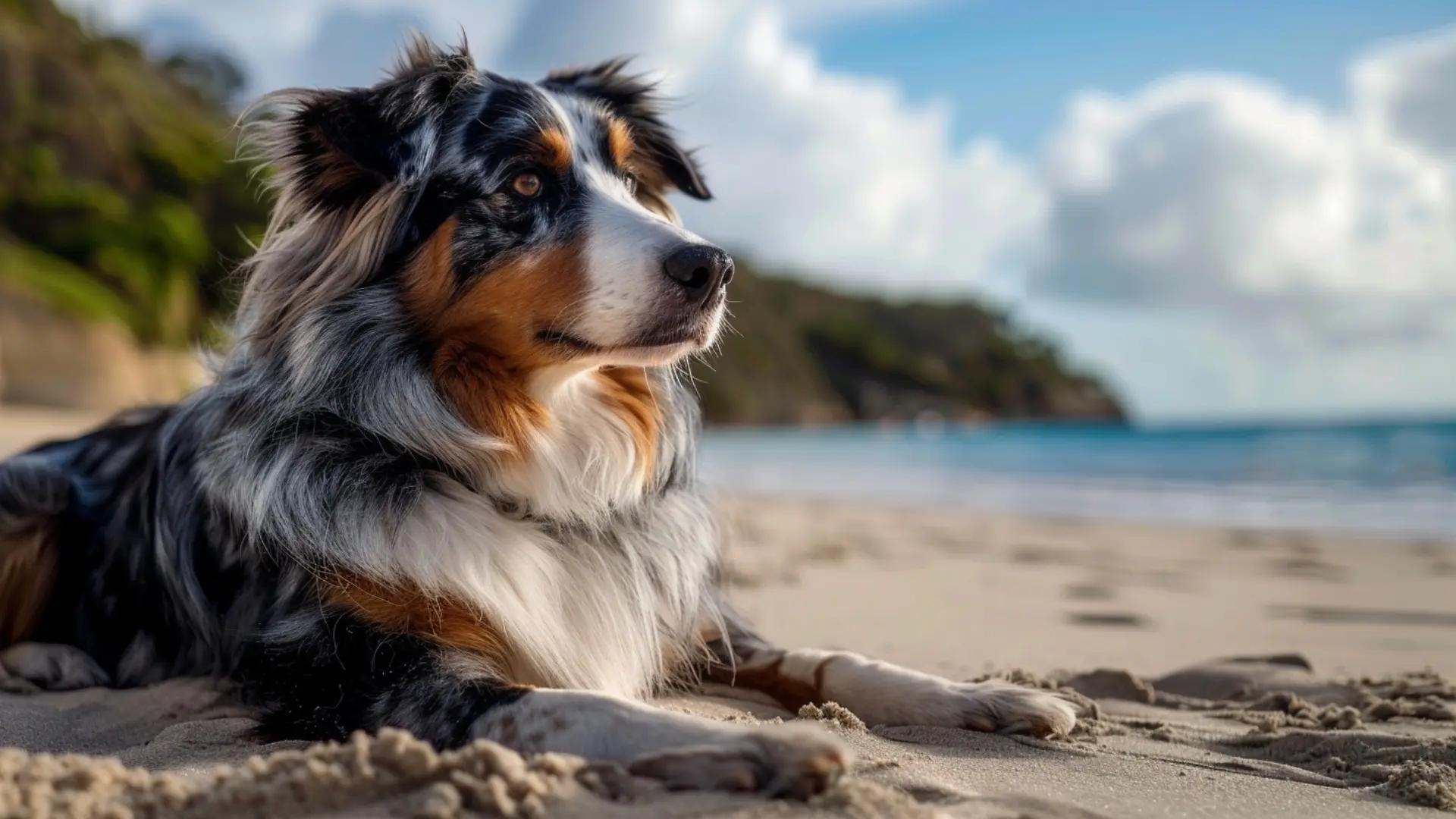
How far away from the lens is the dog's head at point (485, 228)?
3.14 meters

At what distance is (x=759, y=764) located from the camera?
2.05m

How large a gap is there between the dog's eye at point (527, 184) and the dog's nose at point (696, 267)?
0.51 m

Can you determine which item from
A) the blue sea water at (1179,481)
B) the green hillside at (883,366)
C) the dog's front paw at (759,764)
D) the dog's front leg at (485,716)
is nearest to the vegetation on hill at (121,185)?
the dog's front leg at (485,716)

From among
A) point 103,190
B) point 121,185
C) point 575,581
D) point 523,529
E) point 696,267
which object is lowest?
point 575,581

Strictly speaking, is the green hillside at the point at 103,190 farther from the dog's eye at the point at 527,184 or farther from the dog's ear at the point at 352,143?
the dog's eye at the point at 527,184

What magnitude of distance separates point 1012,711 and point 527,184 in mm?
1971

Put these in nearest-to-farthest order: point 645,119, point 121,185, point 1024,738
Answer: point 1024,738 → point 645,119 → point 121,185

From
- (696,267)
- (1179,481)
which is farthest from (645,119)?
(1179,481)

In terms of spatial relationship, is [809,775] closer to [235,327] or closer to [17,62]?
[235,327]

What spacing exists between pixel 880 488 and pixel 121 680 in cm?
1459

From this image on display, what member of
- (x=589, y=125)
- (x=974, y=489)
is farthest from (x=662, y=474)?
(x=974, y=489)

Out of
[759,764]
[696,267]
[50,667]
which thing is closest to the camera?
[759,764]

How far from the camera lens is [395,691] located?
260cm

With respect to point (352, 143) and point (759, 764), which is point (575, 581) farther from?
point (352, 143)
